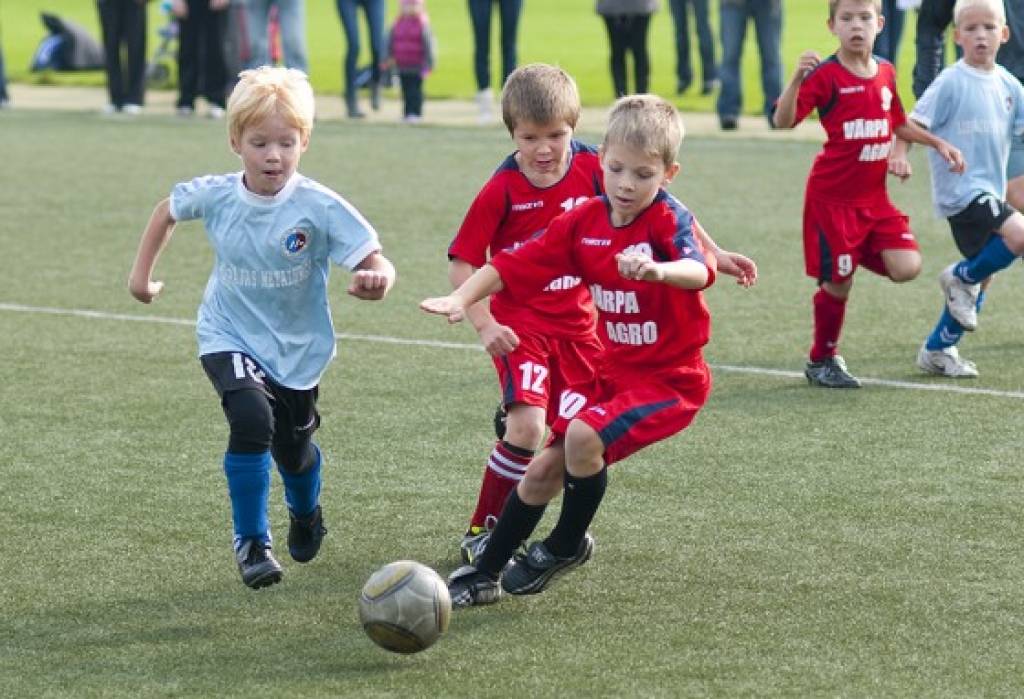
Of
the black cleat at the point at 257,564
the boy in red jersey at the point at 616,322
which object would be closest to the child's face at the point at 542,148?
the boy in red jersey at the point at 616,322

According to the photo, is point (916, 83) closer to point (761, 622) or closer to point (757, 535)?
point (757, 535)

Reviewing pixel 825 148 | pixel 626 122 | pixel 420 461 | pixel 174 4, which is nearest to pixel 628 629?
pixel 626 122

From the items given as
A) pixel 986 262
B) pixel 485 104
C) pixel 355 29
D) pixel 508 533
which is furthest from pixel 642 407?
pixel 355 29

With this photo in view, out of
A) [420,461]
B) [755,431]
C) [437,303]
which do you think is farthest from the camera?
[755,431]

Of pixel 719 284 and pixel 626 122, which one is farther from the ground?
pixel 626 122

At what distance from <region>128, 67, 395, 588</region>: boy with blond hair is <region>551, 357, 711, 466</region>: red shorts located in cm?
71

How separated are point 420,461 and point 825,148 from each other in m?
2.76

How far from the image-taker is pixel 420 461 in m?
7.08

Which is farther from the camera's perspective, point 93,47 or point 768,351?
point 93,47

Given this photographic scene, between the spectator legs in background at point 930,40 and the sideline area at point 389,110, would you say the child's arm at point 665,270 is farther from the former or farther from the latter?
the sideline area at point 389,110

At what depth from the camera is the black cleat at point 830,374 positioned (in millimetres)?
8406

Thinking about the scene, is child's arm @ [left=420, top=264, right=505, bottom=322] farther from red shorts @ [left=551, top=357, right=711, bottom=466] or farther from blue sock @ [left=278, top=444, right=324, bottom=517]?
blue sock @ [left=278, top=444, right=324, bottom=517]

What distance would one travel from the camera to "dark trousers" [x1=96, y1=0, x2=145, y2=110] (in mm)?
20500

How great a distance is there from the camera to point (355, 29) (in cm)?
1984
